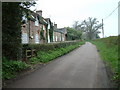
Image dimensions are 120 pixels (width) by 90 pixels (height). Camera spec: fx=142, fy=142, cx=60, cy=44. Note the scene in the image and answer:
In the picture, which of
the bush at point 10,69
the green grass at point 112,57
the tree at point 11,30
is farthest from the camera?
the green grass at point 112,57

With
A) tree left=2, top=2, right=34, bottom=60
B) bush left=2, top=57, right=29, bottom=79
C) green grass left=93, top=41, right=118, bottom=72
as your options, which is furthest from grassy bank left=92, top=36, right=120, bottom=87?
tree left=2, top=2, right=34, bottom=60

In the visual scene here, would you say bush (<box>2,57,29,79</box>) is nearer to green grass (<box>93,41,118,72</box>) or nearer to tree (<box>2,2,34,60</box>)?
tree (<box>2,2,34,60</box>)

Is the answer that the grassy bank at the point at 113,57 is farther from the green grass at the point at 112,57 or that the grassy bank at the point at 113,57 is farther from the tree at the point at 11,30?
the tree at the point at 11,30

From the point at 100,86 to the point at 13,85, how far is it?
402 centimetres

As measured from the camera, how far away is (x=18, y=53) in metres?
10.7

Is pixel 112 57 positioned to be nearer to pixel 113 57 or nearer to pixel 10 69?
pixel 113 57

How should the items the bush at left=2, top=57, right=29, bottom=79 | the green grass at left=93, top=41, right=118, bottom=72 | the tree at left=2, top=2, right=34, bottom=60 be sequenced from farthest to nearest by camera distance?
the green grass at left=93, top=41, right=118, bottom=72 → the tree at left=2, top=2, right=34, bottom=60 → the bush at left=2, top=57, right=29, bottom=79

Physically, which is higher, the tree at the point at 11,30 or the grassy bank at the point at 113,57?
the tree at the point at 11,30

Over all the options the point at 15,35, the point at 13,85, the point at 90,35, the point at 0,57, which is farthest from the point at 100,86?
the point at 90,35

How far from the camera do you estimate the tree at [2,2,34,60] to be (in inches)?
385

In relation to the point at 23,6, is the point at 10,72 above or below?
below

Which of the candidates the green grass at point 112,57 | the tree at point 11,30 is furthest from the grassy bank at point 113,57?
the tree at point 11,30

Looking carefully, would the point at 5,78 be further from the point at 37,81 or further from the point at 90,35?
the point at 90,35

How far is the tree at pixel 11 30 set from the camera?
9.78 m
